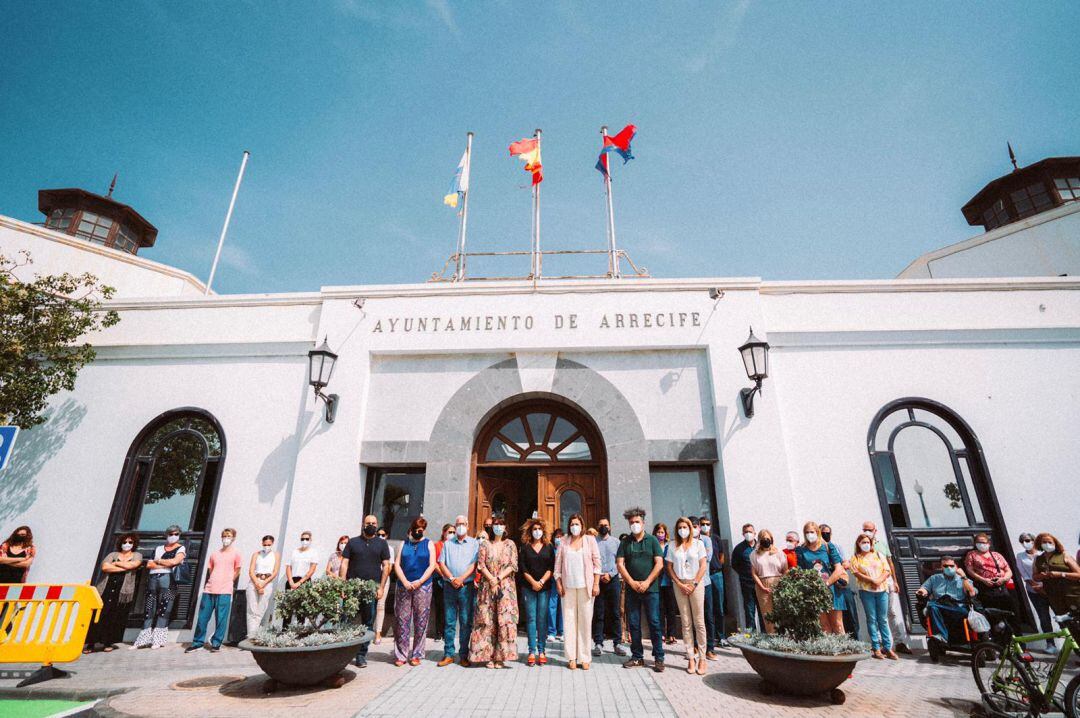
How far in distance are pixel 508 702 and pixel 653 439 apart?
16.2 ft

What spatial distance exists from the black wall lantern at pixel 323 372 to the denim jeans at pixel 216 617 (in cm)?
315

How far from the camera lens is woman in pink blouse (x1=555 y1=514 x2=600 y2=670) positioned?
606 centimetres

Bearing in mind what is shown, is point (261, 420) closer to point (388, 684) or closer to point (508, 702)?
point (388, 684)

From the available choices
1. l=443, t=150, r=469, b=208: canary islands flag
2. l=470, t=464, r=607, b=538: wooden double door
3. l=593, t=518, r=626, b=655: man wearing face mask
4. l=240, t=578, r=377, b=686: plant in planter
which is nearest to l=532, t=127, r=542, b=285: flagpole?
l=443, t=150, r=469, b=208: canary islands flag

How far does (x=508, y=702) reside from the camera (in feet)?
15.6

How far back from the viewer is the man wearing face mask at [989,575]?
691cm

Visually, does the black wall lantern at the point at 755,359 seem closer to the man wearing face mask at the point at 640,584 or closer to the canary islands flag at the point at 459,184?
the man wearing face mask at the point at 640,584

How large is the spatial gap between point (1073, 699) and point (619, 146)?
1136 cm

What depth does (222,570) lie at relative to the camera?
7.72m

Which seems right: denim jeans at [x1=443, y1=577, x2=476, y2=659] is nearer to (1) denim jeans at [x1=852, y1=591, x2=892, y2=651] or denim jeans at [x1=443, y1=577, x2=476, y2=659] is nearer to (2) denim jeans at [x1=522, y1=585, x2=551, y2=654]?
(2) denim jeans at [x1=522, y1=585, x2=551, y2=654]

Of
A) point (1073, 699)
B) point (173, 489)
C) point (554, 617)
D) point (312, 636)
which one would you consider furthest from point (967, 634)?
point (173, 489)

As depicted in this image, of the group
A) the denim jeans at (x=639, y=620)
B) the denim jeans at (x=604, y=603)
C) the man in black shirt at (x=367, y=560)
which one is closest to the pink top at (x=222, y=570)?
the man in black shirt at (x=367, y=560)

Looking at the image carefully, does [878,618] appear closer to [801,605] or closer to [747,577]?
[747,577]

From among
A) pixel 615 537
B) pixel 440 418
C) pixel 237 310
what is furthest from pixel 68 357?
pixel 615 537
